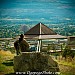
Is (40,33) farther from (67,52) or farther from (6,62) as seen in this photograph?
(6,62)

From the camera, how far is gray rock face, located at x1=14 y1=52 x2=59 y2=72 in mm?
4871

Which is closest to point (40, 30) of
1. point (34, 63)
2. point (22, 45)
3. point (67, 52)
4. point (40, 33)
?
point (40, 33)

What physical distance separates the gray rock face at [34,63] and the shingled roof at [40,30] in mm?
628

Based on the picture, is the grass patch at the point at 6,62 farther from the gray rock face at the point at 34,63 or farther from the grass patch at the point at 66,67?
the grass patch at the point at 66,67

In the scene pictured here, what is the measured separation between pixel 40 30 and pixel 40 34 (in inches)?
2.9

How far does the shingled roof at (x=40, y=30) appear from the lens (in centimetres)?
543

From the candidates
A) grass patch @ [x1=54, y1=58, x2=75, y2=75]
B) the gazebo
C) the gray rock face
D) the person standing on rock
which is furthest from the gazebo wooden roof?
the gray rock face

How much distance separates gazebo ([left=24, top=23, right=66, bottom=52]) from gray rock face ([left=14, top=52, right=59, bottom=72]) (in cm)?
55

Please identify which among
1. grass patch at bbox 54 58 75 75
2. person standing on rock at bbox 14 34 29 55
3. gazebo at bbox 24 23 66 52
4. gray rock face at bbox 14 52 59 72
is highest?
gazebo at bbox 24 23 66 52

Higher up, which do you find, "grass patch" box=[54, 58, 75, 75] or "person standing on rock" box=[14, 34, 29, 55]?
"person standing on rock" box=[14, 34, 29, 55]

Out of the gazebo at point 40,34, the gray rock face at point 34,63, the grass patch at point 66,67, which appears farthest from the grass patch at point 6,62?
the grass patch at point 66,67

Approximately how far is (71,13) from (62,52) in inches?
29.5

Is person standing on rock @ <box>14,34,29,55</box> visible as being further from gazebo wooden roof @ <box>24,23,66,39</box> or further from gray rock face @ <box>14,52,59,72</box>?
gray rock face @ <box>14,52,59,72</box>

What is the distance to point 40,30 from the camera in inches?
214
